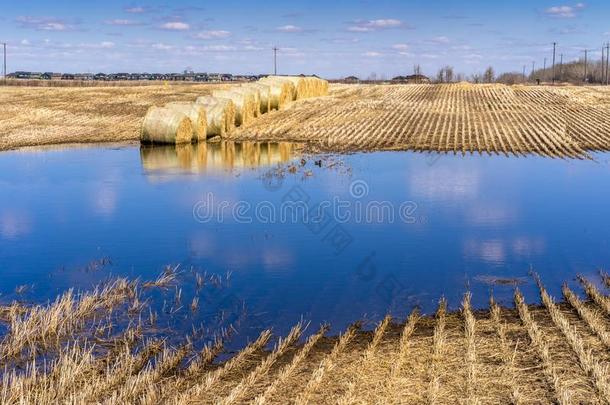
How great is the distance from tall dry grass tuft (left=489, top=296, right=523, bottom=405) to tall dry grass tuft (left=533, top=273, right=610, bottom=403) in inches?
25.6

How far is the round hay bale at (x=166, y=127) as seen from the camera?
27391 millimetres

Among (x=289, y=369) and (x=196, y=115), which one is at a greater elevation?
(x=196, y=115)

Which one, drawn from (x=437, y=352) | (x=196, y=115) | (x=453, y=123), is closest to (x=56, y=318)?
(x=437, y=352)

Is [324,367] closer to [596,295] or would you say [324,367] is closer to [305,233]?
[596,295]

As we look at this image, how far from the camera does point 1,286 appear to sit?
427 inches

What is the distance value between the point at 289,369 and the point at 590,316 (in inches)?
159

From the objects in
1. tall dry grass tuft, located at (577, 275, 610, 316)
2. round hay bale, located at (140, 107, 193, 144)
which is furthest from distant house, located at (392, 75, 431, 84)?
tall dry grass tuft, located at (577, 275, 610, 316)

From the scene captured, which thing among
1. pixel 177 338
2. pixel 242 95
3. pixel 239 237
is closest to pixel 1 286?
pixel 177 338

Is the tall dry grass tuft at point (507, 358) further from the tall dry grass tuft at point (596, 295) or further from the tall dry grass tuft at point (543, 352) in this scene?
the tall dry grass tuft at point (596, 295)

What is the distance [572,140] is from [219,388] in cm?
2459

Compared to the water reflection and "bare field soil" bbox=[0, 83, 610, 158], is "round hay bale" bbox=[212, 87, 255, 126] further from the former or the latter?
the water reflection

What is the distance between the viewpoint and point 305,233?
46.8 feet

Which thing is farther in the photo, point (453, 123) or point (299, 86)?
point (299, 86)

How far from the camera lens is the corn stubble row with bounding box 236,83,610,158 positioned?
91.4 feet
